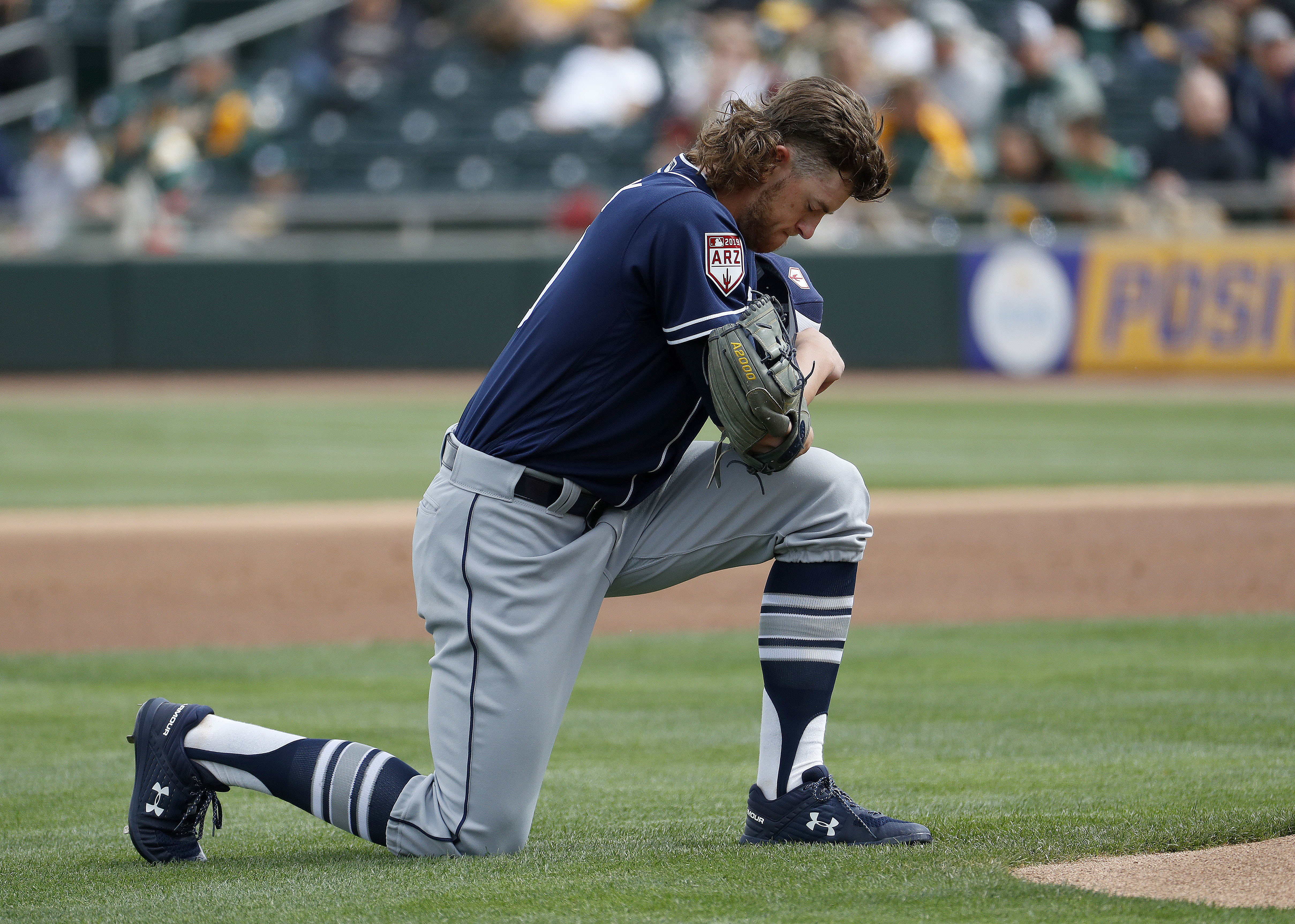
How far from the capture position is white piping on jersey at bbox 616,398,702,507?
3.05 meters

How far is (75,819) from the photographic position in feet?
11.6

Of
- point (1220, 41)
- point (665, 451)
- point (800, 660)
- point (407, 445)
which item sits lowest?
point (407, 445)

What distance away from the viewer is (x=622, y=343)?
293 centimetres

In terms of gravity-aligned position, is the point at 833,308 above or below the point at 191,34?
below

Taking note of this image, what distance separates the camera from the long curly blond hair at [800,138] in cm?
288

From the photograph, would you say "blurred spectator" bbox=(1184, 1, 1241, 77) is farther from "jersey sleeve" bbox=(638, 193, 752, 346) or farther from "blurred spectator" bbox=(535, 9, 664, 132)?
"jersey sleeve" bbox=(638, 193, 752, 346)

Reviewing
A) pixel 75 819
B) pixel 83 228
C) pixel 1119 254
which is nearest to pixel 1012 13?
pixel 1119 254

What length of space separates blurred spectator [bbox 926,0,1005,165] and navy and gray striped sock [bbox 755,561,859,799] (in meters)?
12.8

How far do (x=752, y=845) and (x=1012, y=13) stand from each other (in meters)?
15.8

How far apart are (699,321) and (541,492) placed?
459 millimetres

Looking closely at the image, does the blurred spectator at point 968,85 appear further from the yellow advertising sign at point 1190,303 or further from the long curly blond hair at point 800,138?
the long curly blond hair at point 800,138

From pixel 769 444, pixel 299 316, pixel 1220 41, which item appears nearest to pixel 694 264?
pixel 769 444

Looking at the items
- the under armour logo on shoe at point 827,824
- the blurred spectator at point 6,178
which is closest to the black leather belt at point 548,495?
the under armour logo on shoe at point 827,824

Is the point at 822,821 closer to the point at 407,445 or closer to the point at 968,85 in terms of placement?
the point at 407,445
